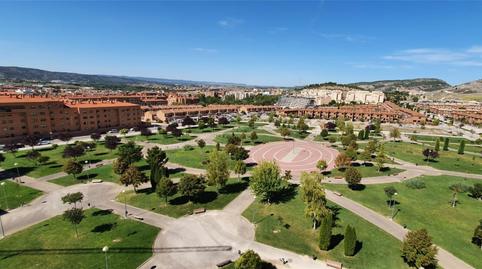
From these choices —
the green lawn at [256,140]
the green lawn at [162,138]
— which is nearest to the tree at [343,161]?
the green lawn at [256,140]

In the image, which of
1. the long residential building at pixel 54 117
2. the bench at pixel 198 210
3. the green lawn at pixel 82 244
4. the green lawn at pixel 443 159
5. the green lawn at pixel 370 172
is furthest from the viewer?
the long residential building at pixel 54 117

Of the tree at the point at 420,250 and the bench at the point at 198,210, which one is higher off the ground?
the tree at the point at 420,250

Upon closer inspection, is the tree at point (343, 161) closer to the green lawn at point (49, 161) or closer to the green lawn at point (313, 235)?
the green lawn at point (313, 235)

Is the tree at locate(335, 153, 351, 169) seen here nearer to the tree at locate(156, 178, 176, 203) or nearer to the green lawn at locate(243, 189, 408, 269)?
Result: the green lawn at locate(243, 189, 408, 269)

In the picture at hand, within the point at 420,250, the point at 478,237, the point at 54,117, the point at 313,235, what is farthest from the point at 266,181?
the point at 54,117

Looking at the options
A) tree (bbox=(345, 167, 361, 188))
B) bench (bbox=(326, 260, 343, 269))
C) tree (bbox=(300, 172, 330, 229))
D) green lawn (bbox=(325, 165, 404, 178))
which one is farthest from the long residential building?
bench (bbox=(326, 260, 343, 269))
